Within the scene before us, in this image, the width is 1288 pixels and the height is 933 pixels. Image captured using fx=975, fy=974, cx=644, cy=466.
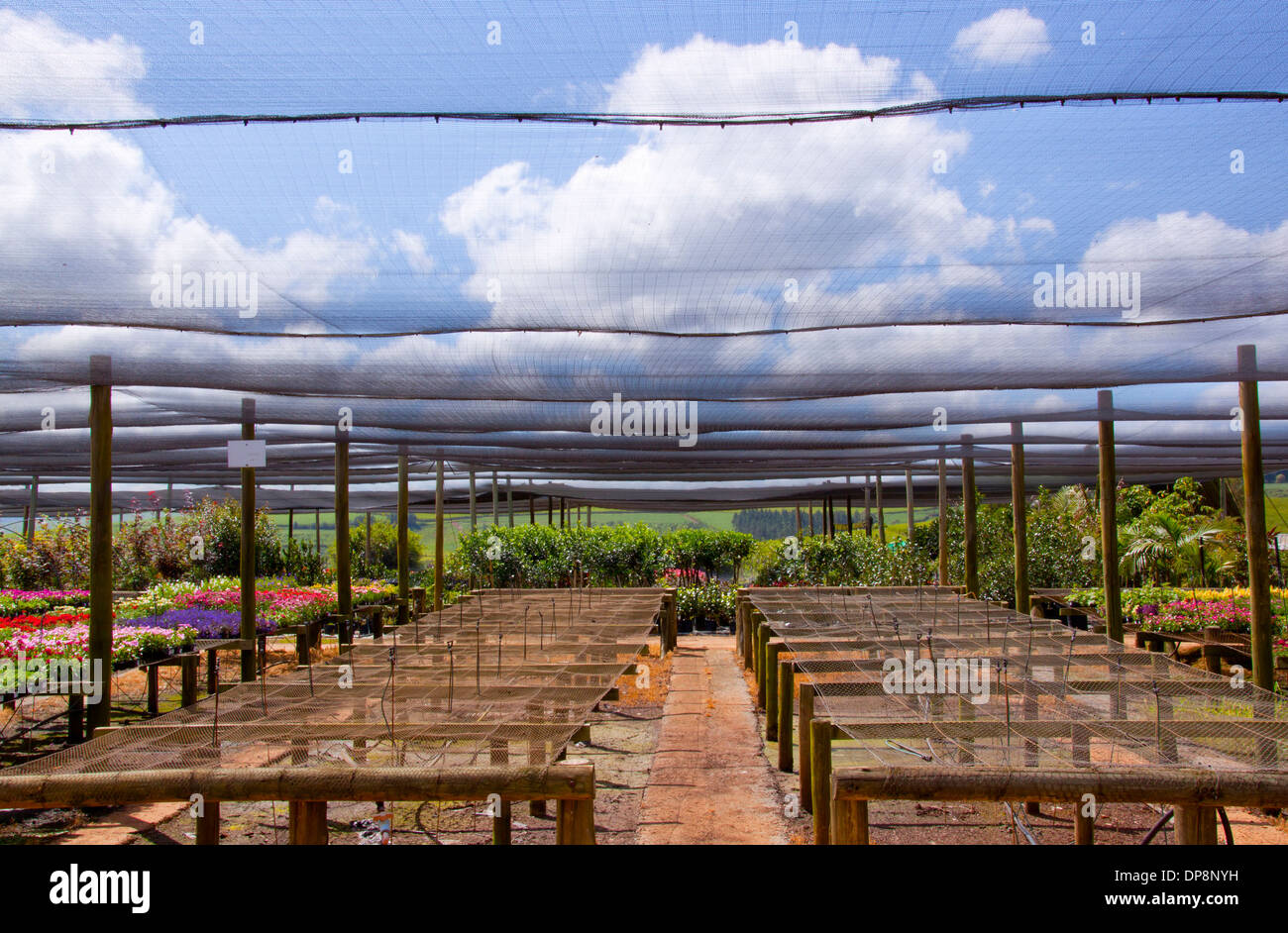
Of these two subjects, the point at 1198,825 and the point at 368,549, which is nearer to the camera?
the point at 1198,825

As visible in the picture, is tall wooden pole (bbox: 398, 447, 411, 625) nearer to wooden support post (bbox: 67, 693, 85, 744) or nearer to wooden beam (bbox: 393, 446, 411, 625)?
wooden beam (bbox: 393, 446, 411, 625)

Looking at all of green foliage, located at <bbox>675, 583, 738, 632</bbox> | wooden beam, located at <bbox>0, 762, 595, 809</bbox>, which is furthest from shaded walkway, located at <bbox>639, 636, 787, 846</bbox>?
→ green foliage, located at <bbox>675, 583, 738, 632</bbox>

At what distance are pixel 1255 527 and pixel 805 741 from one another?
151 inches

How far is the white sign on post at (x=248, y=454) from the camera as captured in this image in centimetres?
814

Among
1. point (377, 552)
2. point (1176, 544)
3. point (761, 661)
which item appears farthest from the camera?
point (377, 552)

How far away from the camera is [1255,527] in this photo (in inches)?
278

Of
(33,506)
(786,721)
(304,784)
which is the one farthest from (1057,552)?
(33,506)

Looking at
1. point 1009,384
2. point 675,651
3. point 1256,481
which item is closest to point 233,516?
point 675,651

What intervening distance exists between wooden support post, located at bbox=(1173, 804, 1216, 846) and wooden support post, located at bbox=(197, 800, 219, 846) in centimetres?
403

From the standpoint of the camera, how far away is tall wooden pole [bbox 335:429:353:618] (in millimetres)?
11156

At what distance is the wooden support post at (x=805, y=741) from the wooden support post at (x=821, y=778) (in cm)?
97

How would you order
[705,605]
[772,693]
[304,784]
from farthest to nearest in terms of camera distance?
1. [705,605]
2. [772,693]
3. [304,784]

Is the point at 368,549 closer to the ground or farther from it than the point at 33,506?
closer to the ground

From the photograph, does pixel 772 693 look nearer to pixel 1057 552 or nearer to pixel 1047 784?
pixel 1047 784
